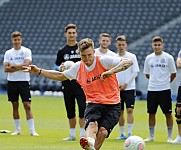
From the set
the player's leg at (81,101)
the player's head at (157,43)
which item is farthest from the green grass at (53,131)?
the player's head at (157,43)

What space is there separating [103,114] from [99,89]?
0.40 metres

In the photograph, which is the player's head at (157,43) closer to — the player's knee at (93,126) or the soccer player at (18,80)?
the soccer player at (18,80)

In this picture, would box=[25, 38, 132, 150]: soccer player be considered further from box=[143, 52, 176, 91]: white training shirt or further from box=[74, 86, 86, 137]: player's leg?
box=[143, 52, 176, 91]: white training shirt

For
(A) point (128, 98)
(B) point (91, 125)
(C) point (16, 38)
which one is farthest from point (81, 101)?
Result: (B) point (91, 125)

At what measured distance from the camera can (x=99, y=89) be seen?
32.9 ft

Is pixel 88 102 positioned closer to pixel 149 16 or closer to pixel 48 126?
pixel 48 126

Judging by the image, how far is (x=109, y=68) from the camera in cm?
→ 1001

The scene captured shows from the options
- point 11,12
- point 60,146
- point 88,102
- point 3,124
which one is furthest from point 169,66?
point 11,12

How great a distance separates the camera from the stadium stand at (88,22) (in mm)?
36125

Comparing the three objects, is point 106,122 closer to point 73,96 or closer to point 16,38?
point 73,96

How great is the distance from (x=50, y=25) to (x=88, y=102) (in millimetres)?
29197

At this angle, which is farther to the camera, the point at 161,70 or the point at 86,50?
the point at 161,70

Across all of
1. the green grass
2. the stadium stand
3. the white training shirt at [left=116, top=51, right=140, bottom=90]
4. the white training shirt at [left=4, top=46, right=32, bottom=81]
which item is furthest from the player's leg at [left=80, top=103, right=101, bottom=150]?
the stadium stand

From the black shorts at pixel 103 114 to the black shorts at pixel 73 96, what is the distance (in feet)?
12.7
